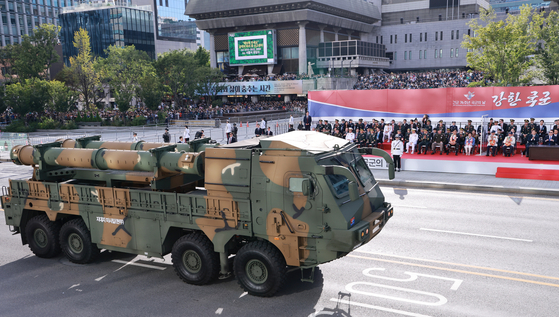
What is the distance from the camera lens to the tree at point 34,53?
64125mm

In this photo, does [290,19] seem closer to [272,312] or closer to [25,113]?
[25,113]

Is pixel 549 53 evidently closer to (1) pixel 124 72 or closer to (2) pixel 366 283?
(2) pixel 366 283

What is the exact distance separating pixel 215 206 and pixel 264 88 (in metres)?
70.1

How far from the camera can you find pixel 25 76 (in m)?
64.7

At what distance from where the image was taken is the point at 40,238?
11750 millimetres

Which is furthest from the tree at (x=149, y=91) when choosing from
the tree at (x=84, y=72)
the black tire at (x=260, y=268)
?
the black tire at (x=260, y=268)

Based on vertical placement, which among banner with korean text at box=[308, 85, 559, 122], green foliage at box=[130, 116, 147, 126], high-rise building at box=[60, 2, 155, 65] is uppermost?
high-rise building at box=[60, 2, 155, 65]

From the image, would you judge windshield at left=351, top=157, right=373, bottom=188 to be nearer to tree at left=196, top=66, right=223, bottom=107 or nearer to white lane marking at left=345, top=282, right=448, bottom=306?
white lane marking at left=345, top=282, right=448, bottom=306

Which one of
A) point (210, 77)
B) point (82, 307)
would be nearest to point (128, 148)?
point (82, 307)

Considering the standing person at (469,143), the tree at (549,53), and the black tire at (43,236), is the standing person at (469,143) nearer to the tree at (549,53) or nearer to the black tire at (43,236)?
the tree at (549,53)

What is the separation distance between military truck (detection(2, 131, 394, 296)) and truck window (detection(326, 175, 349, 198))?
0.03m

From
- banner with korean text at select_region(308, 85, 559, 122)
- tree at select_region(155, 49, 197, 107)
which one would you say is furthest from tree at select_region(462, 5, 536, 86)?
tree at select_region(155, 49, 197, 107)

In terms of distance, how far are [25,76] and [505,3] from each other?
5462 inches

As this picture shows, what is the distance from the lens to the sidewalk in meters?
18.2
